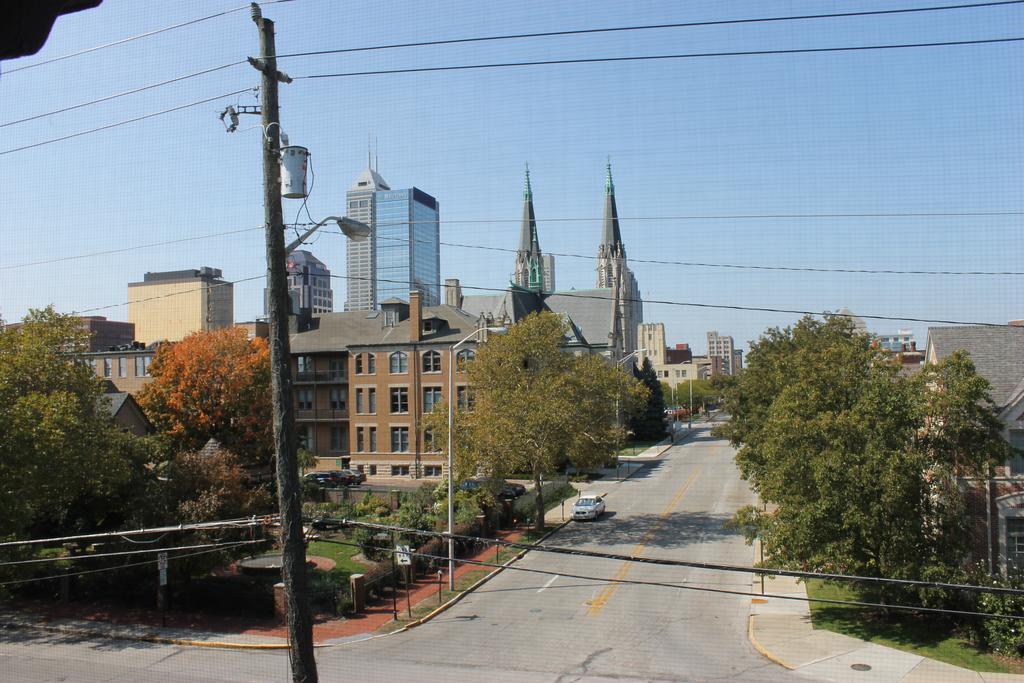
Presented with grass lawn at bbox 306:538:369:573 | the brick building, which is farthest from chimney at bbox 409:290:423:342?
grass lawn at bbox 306:538:369:573

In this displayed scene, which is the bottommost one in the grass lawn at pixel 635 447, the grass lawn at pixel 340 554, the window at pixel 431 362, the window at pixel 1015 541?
the grass lawn at pixel 340 554

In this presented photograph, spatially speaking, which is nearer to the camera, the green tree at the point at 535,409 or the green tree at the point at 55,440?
the green tree at the point at 55,440

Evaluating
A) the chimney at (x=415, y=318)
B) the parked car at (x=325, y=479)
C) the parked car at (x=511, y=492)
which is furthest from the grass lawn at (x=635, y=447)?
the parked car at (x=325, y=479)

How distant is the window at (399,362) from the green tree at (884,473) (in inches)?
1415

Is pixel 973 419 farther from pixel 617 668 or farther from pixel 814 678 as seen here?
pixel 617 668

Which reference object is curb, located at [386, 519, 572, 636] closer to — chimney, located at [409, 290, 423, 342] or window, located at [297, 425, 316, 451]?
chimney, located at [409, 290, 423, 342]

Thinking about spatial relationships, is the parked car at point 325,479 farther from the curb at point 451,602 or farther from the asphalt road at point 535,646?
the asphalt road at point 535,646

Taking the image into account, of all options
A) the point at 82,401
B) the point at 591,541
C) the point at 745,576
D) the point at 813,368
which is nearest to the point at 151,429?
the point at 82,401

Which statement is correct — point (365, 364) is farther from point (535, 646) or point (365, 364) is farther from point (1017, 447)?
point (1017, 447)

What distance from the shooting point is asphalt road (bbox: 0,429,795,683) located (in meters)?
17.0

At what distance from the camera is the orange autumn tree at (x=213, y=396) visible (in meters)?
45.2

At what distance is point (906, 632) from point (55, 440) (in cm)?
2244

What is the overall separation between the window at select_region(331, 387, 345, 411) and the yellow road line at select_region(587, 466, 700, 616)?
2567 cm

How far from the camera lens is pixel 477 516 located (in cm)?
3219
